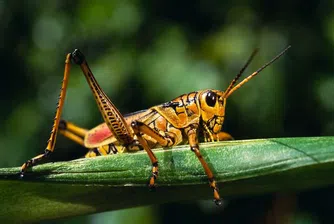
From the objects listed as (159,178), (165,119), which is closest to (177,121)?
(165,119)

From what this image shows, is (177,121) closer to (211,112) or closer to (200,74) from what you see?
(211,112)

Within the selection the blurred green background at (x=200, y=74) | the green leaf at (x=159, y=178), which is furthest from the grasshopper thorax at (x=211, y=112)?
the green leaf at (x=159, y=178)

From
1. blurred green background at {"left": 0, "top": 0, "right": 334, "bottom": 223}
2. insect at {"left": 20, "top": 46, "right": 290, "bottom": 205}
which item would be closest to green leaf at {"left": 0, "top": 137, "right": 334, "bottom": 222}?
insect at {"left": 20, "top": 46, "right": 290, "bottom": 205}

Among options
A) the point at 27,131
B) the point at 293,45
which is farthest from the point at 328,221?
the point at 27,131

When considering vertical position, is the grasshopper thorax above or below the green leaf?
above

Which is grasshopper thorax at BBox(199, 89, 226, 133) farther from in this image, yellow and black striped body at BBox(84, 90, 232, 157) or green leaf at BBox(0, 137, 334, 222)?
green leaf at BBox(0, 137, 334, 222)

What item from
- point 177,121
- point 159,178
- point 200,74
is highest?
point 200,74
